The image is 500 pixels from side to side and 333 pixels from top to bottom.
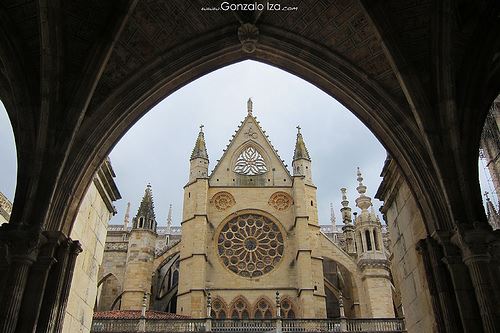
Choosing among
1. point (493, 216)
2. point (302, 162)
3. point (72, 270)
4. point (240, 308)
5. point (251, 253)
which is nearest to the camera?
point (72, 270)

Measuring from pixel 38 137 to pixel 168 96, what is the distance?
2.17 metres

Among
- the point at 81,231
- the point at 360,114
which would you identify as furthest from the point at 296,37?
the point at 81,231

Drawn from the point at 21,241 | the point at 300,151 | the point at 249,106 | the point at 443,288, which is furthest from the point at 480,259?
the point at 249,106

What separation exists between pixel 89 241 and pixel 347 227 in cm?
2488

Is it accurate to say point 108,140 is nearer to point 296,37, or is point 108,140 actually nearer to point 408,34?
Result: point 296,37

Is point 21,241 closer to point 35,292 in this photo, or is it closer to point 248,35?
point 35,292

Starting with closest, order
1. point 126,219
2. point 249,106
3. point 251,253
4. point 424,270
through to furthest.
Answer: point 424,270
point 251,253
point 249,106
point 126,219

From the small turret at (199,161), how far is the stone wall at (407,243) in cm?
1725

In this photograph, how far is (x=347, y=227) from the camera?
3062 cm

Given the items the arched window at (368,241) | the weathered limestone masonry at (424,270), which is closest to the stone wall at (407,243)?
the weathered limestone masonry at (424,270)

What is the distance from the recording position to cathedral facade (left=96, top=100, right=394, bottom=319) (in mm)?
21688

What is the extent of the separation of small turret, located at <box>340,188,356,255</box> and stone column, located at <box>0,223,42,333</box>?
22.5 metres

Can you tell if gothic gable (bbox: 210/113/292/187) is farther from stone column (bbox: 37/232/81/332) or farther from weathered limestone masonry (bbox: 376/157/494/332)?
stone column (bbox: 37/232/81/332)

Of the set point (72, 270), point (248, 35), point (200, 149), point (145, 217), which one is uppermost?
point (200, 149)
